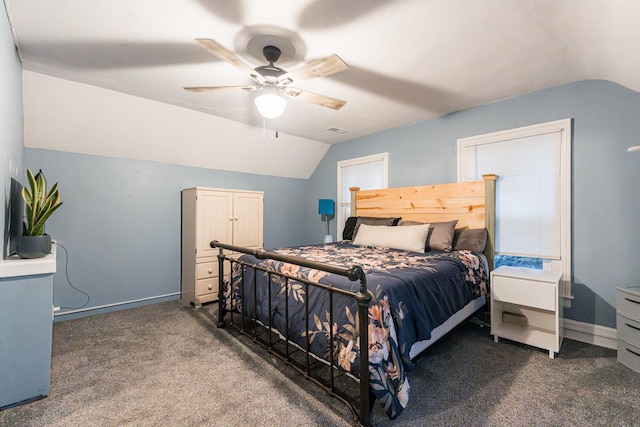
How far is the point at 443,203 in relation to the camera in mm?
3414

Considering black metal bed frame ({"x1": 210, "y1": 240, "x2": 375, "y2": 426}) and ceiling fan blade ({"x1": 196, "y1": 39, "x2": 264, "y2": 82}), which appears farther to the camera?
ceiling fan blade ({"x1": 196, "y1": 39, "x2": 264, "y2": 82})

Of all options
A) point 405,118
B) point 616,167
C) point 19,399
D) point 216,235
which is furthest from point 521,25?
point 19,399

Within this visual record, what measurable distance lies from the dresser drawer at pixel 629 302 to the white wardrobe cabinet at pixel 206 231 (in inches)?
152

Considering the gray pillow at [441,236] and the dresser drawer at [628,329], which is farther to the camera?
the gray pillow at [441,236]

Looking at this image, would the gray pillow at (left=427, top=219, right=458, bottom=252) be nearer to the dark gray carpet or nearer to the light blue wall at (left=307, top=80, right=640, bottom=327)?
the dark gray carpet

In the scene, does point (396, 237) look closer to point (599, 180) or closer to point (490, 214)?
point (490, 214)

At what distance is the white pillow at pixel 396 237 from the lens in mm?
2984

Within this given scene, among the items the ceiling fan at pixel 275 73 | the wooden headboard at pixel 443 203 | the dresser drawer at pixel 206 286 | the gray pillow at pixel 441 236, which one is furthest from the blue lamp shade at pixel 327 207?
the ceiling fan at pixel 275 73

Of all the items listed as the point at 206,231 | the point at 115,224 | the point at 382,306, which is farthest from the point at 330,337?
the point at 115,224

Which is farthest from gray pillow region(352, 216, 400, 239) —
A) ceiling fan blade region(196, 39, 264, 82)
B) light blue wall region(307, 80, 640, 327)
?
ceiling fan blade region(196, 39, 264, 82)

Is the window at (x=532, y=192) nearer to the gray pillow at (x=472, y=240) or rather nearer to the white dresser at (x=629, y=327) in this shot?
the gray pillow at (x=472, y=240)

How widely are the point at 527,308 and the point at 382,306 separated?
192cm

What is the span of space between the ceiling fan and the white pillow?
1.54 m

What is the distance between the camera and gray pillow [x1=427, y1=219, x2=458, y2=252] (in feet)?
9.77
